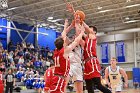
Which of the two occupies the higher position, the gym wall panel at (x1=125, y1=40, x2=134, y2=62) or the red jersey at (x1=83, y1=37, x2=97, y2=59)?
the gym wall panel at (x1=125, y1=40, x2=134, y2=62)

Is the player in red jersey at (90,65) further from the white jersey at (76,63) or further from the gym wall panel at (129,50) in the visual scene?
the gym wall panel at (129,50)

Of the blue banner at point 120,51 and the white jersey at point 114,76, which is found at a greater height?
the blue banner at point 120,51

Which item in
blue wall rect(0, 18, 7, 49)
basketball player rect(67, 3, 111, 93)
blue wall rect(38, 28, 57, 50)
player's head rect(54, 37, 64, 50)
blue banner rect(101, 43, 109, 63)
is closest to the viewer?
player's head rect(54, 37, 64, 50)

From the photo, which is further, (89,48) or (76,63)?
(76,63)

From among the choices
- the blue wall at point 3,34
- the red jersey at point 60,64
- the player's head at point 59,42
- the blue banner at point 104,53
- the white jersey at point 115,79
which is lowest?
the white jersey at point 115,79

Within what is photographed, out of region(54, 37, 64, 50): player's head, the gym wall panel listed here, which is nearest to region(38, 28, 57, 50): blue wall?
the gym wall panel

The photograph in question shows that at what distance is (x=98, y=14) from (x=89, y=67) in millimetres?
20395

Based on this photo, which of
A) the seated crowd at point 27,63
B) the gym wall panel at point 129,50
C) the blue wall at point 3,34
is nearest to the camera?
the seated crowd at point 27,63

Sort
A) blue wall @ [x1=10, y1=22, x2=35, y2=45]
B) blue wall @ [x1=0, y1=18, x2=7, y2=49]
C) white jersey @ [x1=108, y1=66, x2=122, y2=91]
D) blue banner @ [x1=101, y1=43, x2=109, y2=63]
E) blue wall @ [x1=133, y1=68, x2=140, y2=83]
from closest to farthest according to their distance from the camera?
white jersey @ [x1=108, y1=66, x2=122, y2=91] → blue wall @ [x1=0, y1=18, x2=7, y2=49] → blue wall @ [x1=10, y1=22, x2=35, y2=45] → blue wall @ [x1=133, y1=68, x2=140, y2=83] → blue banner @ [x1=101, y1=43, x2=109, y2=63]

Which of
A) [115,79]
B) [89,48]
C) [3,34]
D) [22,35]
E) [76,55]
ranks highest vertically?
[22,35]

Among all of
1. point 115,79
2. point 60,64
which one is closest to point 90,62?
point 60,64

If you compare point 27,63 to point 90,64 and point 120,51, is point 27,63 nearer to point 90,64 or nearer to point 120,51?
point 120,51

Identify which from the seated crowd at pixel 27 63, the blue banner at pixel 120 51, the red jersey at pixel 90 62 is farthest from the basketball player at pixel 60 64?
the blue banner at pixel 120 51

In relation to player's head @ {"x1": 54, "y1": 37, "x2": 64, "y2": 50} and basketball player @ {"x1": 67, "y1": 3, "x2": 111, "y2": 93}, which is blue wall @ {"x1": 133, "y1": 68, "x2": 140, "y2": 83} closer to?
basketball player @ {"x1": 67, "y1": 3, "x2": 111, "y2": 93}
